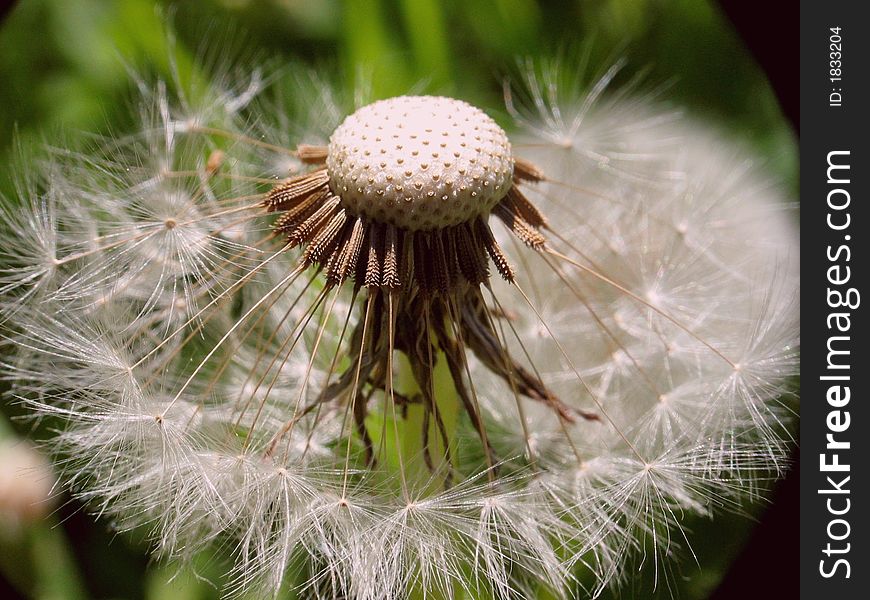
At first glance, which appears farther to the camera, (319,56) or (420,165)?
(319,56)

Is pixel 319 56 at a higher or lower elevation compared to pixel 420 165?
higher

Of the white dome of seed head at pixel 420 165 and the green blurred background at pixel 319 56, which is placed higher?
the green blurred background at pixel 319 56

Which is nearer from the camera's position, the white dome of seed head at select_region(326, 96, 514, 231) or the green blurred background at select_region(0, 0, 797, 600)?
the white dome of seed head at select_region(326, 96, 514, 231)

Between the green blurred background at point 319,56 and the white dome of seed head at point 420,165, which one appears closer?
the white dome of seed head at point 420,165

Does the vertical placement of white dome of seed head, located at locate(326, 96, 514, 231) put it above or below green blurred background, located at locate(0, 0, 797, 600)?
below
